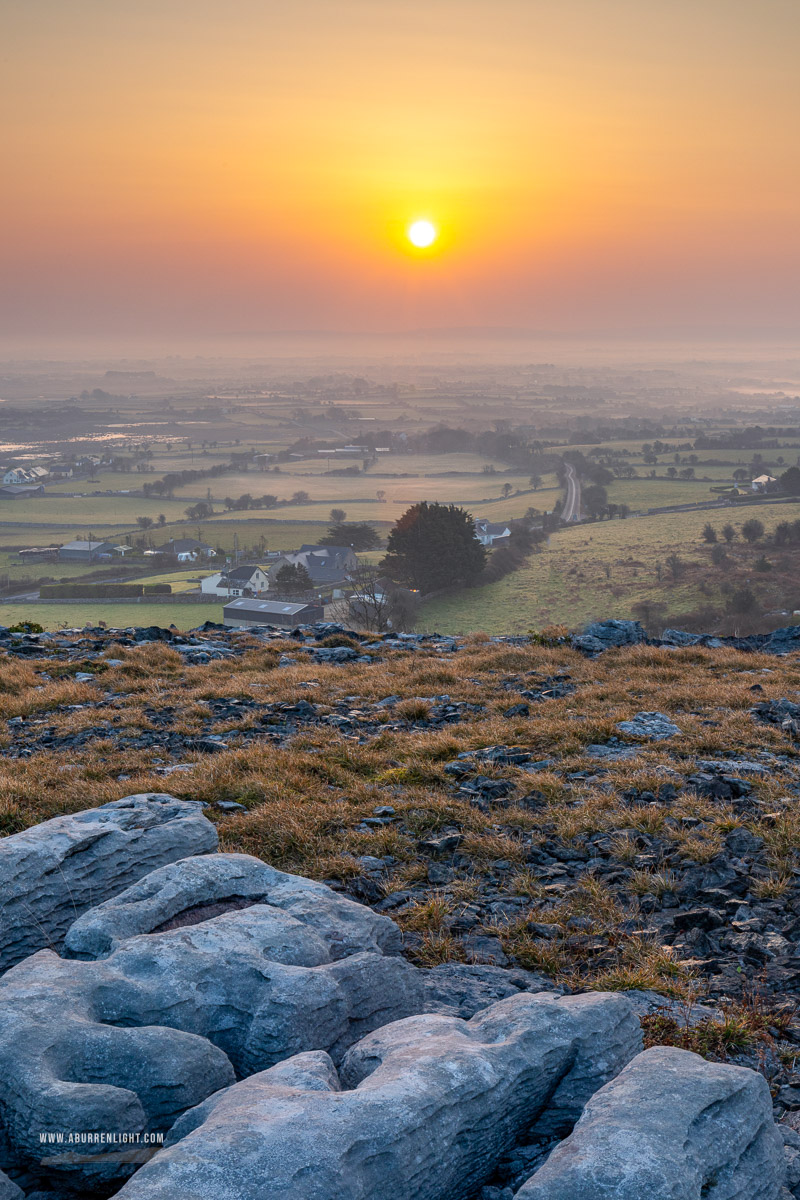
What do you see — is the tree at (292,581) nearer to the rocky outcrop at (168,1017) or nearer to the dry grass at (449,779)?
the dry grass at (449,779)

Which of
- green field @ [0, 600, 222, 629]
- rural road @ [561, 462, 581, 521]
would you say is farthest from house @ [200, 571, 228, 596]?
rural road @ [561, 462, 581, 521]

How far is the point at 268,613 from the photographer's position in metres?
36.9

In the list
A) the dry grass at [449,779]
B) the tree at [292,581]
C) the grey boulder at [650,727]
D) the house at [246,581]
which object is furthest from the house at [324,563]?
the grey boulder at [650,727]

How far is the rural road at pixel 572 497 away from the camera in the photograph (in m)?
87.1

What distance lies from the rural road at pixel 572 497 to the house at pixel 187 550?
38.1 m

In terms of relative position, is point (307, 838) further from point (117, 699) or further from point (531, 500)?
point (531, 500)

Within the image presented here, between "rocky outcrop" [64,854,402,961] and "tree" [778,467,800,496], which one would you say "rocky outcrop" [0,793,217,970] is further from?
"tree" [778,467,800,496]

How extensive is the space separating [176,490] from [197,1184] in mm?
118967

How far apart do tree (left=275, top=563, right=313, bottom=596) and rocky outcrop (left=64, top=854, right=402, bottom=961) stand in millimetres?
47327

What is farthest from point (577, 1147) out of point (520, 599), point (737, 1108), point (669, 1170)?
point (520, 599)

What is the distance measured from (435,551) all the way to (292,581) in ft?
34.5

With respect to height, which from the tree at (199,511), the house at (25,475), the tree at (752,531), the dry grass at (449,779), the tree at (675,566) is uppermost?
the house at (25,475)

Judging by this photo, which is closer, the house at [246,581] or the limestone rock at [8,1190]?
the limestone rock at [8,1190]

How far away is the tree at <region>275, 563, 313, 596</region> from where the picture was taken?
5400 cm
